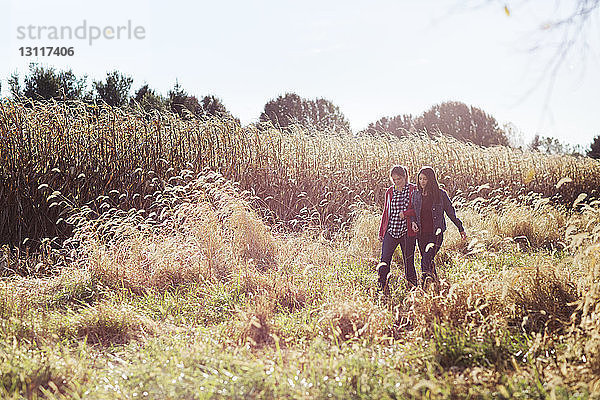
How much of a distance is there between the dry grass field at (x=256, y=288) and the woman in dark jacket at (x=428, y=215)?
35cm

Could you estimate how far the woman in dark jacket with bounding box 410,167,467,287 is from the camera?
4.59m

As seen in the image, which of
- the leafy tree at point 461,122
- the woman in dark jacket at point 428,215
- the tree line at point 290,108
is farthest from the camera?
the leafy tree at point 461,122

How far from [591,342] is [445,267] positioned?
290 centimetres

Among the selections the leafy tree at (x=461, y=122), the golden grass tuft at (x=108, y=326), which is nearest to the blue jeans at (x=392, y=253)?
the golden grass tuft at (x=108, y=326)

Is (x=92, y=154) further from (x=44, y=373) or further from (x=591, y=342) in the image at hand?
(x=591, y=342)

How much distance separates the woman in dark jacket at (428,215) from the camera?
4590 millimetres

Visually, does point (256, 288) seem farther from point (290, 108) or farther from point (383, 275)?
point (290, 108)

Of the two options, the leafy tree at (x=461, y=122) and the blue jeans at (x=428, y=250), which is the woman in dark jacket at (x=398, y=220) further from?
the leafy tree at (x=461, y=122)

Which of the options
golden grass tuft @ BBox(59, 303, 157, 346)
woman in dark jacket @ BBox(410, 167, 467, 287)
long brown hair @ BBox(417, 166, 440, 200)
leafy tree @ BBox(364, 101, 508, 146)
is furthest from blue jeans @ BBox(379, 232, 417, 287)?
leafy tree @ BBox(364, 101, 508, 146)

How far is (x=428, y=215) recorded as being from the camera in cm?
462

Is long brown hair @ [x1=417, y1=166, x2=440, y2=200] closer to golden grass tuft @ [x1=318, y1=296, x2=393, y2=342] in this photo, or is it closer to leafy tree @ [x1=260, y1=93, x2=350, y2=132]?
golden grass tuft @ [x1=318, y1=296, x2=393, y2=342]

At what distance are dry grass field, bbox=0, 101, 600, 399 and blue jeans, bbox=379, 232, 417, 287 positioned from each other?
176mm

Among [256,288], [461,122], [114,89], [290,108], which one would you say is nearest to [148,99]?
[114,89]

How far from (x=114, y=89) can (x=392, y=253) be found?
63.5 ft
